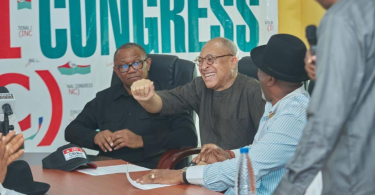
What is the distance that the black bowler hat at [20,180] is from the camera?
1.93 metres

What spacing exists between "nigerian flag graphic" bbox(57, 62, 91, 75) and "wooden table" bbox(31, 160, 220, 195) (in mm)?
2043

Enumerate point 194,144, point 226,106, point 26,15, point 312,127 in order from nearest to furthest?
point 312,127 → point 226,106 → point 194,144 → point 26,15

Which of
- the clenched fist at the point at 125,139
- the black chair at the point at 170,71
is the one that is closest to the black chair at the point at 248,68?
the black chair at the point at 170,71

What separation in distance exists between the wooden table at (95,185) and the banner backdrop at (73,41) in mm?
2026

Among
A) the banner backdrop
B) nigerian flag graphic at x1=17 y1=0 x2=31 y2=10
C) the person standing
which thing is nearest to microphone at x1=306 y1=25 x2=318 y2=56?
the person standing

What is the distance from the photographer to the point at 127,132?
3.34 meters

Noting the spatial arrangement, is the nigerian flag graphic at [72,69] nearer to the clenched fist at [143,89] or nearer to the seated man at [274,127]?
the clenched fist at [143,89]

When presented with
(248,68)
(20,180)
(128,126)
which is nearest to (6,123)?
(20,180)

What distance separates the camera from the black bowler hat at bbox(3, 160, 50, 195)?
193cm

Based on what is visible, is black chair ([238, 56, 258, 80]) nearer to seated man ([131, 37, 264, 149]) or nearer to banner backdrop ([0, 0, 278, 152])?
seated man ([131, 37, 264, 149])

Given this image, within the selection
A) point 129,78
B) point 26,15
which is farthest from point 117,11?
point 129,78

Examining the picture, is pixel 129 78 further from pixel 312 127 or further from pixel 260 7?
pixel 312 127

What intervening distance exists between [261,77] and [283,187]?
0.93m

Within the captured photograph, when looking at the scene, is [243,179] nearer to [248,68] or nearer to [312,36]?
[312,36]
